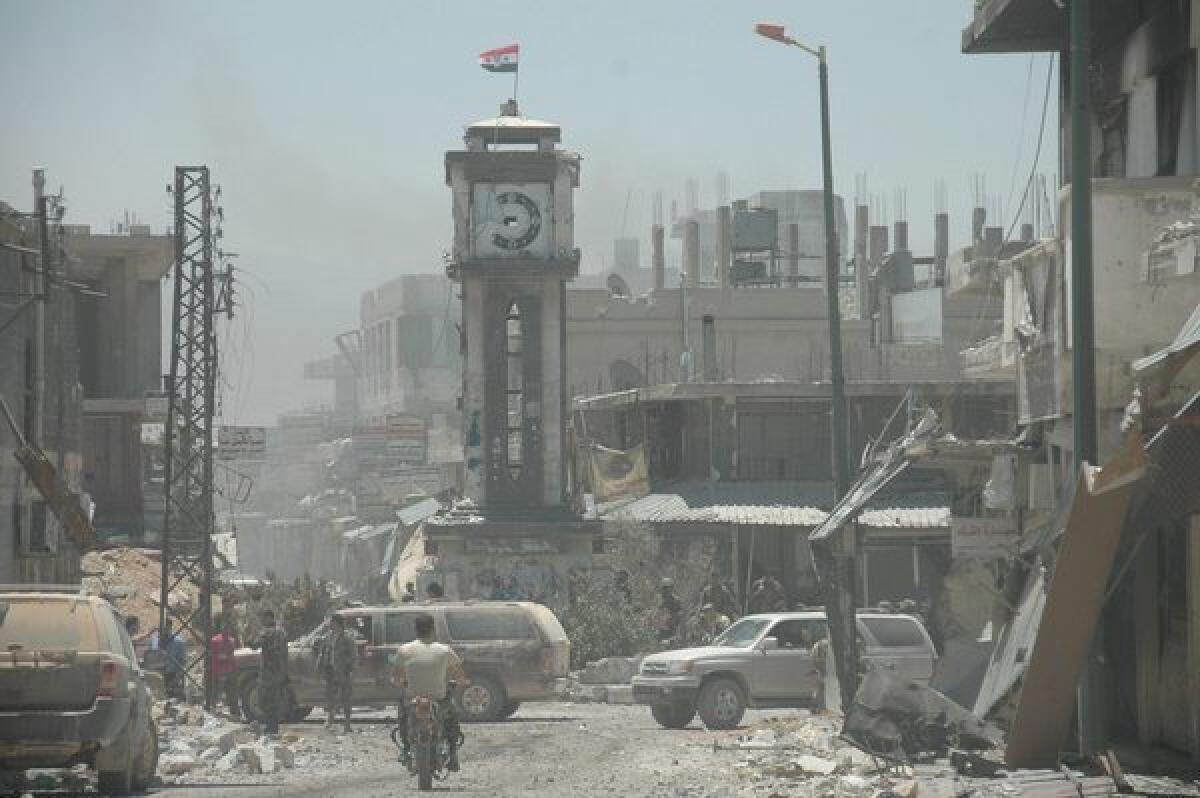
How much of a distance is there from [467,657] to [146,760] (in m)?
13.5

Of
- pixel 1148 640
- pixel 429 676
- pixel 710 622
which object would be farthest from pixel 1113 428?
pixel 710 622

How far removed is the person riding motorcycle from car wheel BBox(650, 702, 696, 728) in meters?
11.0

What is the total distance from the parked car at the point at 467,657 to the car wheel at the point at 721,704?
325 cm

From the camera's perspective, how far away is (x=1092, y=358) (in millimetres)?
18922

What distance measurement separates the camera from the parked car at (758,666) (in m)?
31.1

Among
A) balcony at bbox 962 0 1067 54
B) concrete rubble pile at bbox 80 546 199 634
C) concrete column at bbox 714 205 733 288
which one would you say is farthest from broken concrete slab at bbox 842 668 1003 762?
concrete column at bbox 714 205 733 288

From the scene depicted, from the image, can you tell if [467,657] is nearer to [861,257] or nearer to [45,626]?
[45,626]

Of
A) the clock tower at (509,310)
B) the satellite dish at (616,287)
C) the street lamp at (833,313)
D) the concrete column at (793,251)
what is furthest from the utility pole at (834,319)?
the concrete column at (793,251)

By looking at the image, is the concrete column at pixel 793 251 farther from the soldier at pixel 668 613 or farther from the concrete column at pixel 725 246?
the soldier at pixel 668 613

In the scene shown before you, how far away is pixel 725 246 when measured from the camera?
90375 mm

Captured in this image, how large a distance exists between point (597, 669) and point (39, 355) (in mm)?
11915

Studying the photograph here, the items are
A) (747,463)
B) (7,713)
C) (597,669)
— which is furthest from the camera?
(747,463)

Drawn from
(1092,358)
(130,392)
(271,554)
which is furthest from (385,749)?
(271,554)

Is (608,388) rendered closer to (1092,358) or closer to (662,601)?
(662,601)
